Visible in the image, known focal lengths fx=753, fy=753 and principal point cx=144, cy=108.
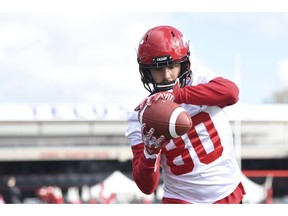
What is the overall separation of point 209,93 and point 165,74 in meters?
0.29

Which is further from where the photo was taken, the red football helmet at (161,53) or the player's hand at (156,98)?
the red football helmet at (161,53)

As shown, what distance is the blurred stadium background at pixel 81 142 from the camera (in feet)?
103

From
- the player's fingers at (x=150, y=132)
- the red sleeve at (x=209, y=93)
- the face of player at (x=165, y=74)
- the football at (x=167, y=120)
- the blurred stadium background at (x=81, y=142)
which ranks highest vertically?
the face of player at (x=165, y=74)

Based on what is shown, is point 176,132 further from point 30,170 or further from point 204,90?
point 30,170

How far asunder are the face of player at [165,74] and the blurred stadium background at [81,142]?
86.6 feet

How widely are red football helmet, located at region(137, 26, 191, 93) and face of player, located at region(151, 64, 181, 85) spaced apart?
22 mm

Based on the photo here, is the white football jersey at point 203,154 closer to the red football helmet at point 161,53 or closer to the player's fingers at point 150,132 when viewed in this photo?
the red football helmet at point 161,53

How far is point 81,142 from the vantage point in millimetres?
32844

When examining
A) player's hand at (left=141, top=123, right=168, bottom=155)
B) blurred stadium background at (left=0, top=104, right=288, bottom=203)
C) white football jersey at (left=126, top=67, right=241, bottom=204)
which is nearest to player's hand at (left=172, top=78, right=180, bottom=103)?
white football jersey at (left=126, top=67, right=241, bottom=204)

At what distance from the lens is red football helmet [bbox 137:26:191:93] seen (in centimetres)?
441

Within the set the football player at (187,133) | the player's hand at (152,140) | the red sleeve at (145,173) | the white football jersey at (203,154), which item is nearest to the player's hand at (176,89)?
the football player at (187,133)

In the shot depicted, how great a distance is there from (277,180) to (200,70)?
1013 inches

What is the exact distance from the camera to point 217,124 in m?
4.57

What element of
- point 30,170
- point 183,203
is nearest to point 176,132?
point 183,203
